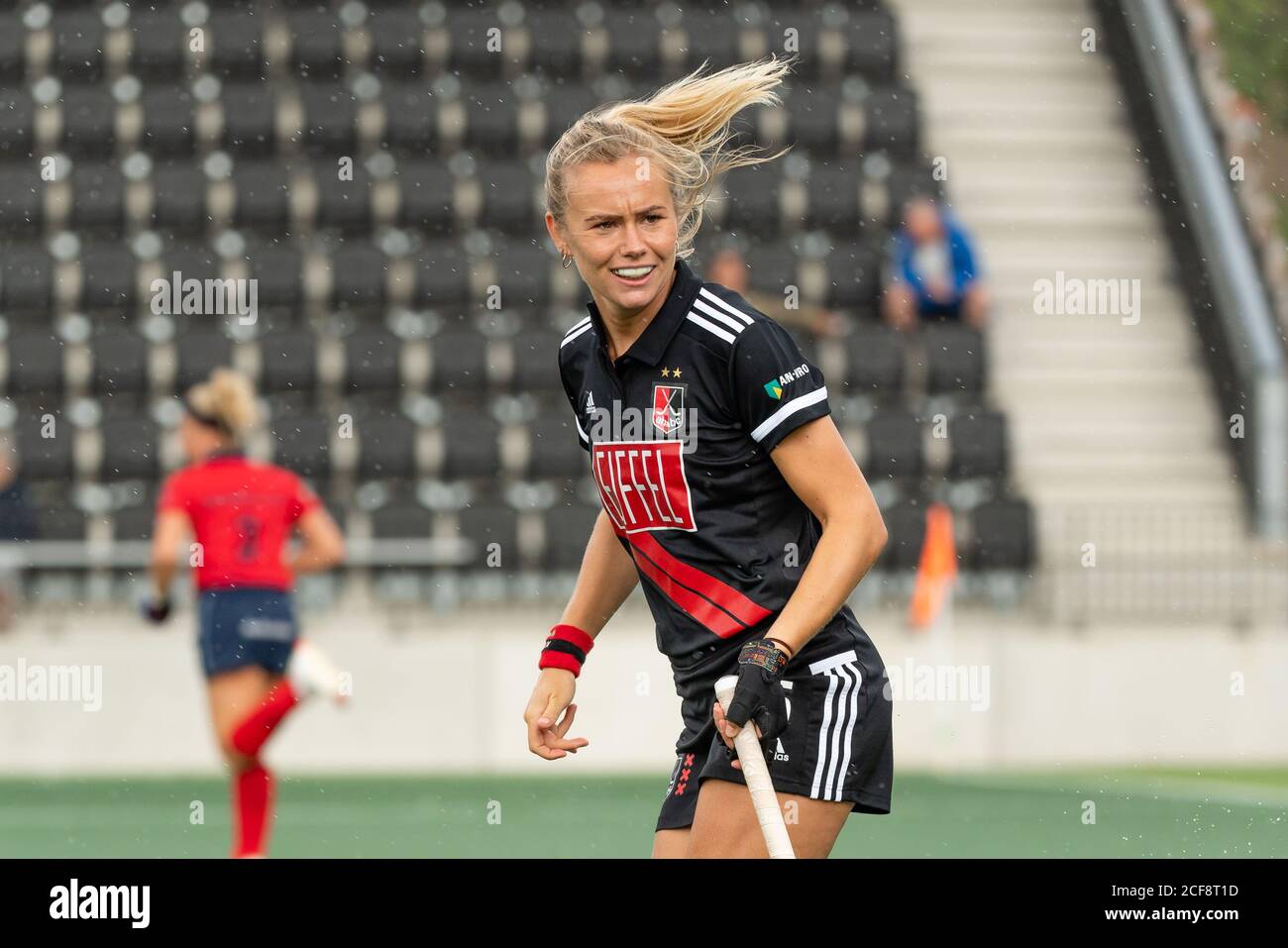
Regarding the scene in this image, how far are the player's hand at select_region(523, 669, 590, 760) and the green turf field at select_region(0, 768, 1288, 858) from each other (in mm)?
3958

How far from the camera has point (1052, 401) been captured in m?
14.5

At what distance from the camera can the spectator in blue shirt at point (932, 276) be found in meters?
13.5

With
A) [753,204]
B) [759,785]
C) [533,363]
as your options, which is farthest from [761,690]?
[753,204]

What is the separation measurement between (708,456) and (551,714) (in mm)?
608

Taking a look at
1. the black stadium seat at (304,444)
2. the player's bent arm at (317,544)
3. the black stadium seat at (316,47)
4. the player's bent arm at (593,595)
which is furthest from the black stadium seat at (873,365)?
the player's bent arm at (593,595)

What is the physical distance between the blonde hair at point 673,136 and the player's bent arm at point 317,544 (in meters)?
4.19

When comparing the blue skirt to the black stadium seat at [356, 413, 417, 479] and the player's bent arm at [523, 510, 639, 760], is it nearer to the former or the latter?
the player's bent arm at [523, 510, 639, 760]

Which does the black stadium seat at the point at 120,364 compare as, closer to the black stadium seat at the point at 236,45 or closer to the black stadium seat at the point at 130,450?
the black stadium seat at the point at 130,450

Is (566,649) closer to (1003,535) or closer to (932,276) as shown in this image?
(1003,535)

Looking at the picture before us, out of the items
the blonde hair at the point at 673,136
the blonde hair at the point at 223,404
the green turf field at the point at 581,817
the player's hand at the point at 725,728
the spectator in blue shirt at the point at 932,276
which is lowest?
the green turf field at the point at 581,817

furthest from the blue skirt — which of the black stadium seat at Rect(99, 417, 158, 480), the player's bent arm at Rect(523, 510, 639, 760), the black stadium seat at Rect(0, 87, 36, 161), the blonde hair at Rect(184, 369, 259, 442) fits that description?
the black stadium seat at Rect(0, 87, 36, 161)

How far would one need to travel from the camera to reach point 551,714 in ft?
13.0
